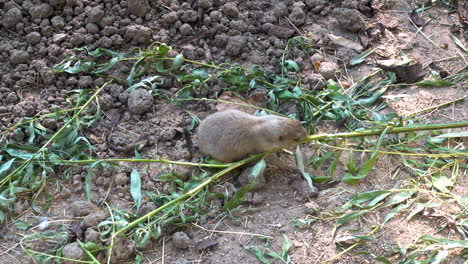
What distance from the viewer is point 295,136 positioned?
4348 mm

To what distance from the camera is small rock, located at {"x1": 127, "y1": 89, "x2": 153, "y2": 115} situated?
4.78m

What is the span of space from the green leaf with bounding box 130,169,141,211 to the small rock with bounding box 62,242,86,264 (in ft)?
1.83

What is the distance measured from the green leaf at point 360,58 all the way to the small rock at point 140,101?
6.98 feet

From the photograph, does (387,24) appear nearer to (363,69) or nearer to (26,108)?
(363,69)

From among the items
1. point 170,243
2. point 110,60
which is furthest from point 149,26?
point 170,243

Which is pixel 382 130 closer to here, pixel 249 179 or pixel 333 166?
pixel 333 166

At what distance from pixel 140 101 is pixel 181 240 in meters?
1.53

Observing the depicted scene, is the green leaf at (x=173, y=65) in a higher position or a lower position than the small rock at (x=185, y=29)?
lower

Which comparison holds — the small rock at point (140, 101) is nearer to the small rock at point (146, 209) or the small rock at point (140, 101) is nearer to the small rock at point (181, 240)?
the small rock at point (146, 209)

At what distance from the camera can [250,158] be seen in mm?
4355

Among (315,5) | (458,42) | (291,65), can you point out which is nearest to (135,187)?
(291,65)

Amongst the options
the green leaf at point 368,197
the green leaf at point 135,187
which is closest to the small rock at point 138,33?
the green leaf at point 135,187

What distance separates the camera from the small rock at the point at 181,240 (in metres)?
3.82

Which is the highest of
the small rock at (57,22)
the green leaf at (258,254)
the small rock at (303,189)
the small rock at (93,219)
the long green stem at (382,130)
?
the small rock at (57,22)
